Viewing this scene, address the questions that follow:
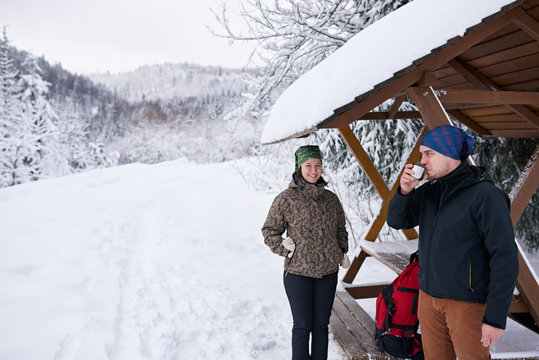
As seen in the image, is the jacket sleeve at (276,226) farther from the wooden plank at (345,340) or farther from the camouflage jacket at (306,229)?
the wooden plank at (345,340)

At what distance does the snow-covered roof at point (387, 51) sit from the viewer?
2.00 meters

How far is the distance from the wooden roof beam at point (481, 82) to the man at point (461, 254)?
1.89m

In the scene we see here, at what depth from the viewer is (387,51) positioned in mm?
2148

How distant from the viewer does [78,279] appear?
4516 mm

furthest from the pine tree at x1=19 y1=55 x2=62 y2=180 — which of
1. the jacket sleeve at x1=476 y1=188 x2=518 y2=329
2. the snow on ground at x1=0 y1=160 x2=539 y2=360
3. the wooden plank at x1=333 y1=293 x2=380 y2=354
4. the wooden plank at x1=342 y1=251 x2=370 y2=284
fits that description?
the jacket sleeve at x1=476 y1=188 x2=518 y2=329

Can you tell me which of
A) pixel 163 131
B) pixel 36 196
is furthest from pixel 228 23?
pixel 163 131

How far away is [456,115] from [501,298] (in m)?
3.67

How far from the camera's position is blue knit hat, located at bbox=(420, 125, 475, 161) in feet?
5.94

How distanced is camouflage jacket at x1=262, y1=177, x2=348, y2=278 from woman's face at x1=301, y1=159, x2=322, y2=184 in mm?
43

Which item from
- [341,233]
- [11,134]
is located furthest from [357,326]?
[11,134]

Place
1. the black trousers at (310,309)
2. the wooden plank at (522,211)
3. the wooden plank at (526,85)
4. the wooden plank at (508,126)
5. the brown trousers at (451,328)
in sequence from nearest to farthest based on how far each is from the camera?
1. the brown trousers at (451,328)
2. the wooden plank at (522,211)
3. the black trousers at (310,309)
4. the wooden plank at (526,85)
5. the wooden plank at (508,126)

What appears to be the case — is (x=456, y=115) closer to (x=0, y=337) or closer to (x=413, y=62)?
(x=413, y=62)

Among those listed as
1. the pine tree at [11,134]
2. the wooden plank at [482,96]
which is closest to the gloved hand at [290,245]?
the wooden plank at [482,96]

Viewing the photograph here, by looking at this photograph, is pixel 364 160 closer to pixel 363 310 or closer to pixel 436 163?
pixel 363 310
